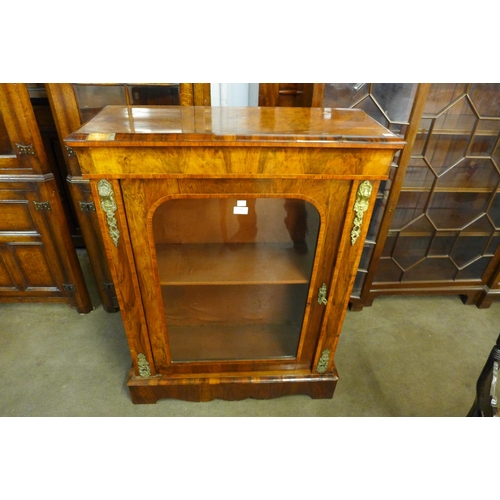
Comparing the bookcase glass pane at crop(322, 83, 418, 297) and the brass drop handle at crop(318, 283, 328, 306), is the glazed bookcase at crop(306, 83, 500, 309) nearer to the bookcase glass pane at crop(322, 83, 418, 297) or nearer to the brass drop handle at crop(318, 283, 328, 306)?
the bookcase glass pane at crop(322, 83, 418, 297)

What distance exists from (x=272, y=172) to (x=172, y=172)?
0.69 ft

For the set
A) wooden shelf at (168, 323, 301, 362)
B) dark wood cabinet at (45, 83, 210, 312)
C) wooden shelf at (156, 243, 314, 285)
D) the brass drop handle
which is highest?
dark wood cabinet at (45, 83, 210, 312)

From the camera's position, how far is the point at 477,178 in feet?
4.46

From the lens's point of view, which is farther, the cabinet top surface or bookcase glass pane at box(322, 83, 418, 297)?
bookcase glass pane at box(322, 83, 418, 297)

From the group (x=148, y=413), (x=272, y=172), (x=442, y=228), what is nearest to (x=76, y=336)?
(x=148, y=413)

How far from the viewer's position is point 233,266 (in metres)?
0.98

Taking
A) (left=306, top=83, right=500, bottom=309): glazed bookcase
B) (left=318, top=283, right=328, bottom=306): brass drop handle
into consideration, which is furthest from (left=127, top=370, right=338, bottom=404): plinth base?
(left=306, top=83, right=500, bottom=309): glazed bookcase

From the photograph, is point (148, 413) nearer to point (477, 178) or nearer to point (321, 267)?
point (321, 267)

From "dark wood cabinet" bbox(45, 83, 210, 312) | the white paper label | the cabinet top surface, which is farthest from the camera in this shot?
"dark wood cabinet" bbox(45, 83, 210, 312)

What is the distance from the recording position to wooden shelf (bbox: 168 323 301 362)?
3.61 ft

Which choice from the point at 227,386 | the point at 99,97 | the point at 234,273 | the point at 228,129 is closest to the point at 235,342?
the point at 227,386

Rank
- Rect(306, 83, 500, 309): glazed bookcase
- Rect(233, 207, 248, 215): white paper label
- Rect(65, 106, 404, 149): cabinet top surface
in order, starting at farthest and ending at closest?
Rect(306, 83, 500, 309): glazed bookcase, Rect(233, 207, 248, 215): white paper label, Rect(65, 106, 404, 149): cabinet top surface

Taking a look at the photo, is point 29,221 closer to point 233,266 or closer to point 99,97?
point 99,97

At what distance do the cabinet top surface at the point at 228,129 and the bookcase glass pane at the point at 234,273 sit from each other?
15cm
